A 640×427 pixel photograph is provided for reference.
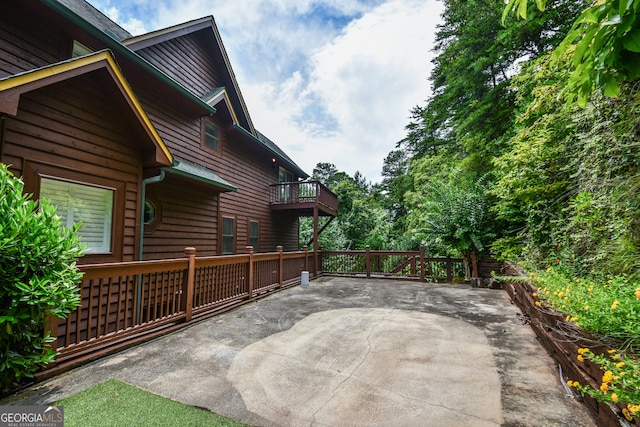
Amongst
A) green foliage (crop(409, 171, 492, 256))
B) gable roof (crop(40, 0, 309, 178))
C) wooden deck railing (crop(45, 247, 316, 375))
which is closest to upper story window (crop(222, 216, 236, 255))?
wooden deck railing (crop(45, 247, 316, 375))

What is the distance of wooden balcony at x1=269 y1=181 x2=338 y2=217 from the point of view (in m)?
10.5

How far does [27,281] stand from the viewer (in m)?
2.46

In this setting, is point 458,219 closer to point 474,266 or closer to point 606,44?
point 474,266

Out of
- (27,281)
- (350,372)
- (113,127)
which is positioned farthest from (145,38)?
(350,372)

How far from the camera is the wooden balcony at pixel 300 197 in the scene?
415 inches

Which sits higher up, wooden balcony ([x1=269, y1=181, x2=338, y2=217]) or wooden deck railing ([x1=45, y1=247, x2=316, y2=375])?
wooden balcony ([x1=269, y1=181, x2=338, y2=217])

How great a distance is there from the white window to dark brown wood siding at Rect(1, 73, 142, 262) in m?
0.12

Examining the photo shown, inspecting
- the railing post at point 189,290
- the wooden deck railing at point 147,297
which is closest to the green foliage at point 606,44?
the wooden deck railing at point 147,297

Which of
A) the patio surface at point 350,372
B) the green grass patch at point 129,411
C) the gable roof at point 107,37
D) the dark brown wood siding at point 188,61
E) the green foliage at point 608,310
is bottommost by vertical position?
the patio surface at point 350,372

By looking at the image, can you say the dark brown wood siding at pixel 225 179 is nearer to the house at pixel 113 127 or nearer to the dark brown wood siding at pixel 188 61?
the house at pixel 113 127

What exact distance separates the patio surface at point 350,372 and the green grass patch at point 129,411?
11cm

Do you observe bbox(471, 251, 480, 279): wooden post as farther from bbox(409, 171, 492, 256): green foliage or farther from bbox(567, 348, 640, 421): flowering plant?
bbox(567, 348, 640, 421): flowering plant

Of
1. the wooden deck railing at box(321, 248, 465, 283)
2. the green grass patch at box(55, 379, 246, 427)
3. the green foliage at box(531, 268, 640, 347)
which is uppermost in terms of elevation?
the green foliage at box(531, 268, 640, 347)

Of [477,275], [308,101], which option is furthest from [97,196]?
[308,101]
